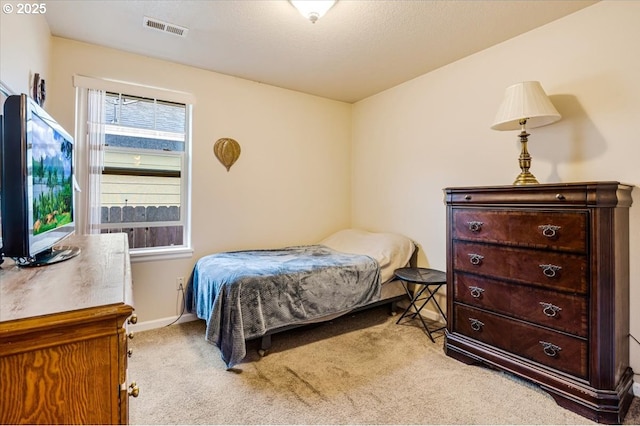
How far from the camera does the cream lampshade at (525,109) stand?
1979 millimetres

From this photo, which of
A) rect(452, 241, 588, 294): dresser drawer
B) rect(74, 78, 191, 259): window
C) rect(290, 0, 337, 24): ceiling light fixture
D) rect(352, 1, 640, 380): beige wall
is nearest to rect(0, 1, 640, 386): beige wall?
rect(352, 1, 640, 380): beige wall

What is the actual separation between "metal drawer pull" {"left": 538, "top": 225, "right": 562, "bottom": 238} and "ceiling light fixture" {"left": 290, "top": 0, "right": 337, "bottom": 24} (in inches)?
72.5

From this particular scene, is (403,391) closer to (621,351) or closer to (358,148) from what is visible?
(621,351)

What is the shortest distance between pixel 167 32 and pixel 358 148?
7.87ft

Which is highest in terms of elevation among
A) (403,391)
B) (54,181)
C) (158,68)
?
(158,68)

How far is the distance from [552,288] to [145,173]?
330 centimetres

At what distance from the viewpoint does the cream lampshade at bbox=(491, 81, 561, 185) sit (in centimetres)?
198

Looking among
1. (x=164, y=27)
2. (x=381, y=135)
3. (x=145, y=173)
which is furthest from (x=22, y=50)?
(x=381, y=135)

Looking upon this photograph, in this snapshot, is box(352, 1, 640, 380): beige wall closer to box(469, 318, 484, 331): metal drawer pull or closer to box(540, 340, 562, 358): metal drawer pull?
box(540, 340, 562, 358): metal drawer pull

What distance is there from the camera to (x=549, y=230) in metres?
1.83

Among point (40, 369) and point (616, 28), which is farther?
point (616, 28)

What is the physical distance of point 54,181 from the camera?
4.40 feet

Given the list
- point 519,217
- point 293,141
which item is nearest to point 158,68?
point 293,141

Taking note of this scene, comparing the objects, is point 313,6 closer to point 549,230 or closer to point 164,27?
point 164,27
